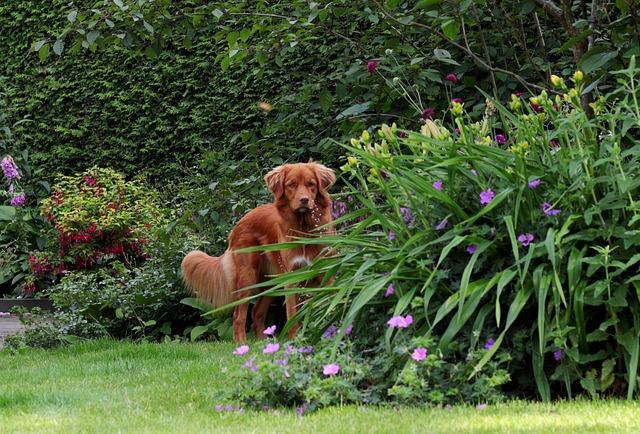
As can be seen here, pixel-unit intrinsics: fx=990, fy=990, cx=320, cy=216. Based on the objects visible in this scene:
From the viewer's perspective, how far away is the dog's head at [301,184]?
6301 mm

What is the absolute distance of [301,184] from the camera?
633 centimetres

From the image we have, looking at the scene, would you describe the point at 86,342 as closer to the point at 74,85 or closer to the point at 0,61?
the point at 74,85

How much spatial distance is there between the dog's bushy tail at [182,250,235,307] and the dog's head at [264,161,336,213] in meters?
0.65

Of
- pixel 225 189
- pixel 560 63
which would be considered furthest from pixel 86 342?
pixel 560 63

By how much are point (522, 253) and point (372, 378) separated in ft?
2.60

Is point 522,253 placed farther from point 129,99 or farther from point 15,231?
point 129,99

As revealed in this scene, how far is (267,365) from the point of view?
12.6 feet

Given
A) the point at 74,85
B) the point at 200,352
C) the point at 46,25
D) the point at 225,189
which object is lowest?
the point at 200,352

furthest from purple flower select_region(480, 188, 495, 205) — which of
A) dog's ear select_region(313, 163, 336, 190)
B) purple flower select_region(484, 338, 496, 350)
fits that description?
dog's ear select_region(313, 163, 336, 190)

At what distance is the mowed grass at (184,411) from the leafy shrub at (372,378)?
0.37 feet

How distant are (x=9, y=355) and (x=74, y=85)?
5217 millimetres

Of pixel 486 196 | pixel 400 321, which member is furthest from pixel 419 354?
pixel 486 196

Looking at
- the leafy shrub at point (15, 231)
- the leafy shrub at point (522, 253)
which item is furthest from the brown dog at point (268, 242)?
the leafy shrub at point (15, 231)

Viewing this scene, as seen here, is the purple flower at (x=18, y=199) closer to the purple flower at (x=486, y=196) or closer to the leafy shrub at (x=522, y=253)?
the leafy shrub at (x=522, y=253)
